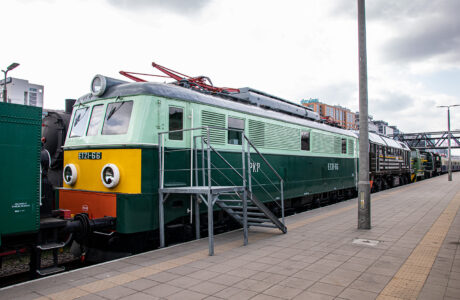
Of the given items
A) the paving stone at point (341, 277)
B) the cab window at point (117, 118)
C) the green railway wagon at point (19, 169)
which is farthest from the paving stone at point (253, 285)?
the cab window at point (117, 118)

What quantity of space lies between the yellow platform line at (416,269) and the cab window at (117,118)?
5317 mm

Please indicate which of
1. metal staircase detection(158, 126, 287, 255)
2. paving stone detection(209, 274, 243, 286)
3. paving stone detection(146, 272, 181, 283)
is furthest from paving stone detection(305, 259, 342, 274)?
paving stone detection(146, 272, 181, 283)

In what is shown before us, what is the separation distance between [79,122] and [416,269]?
734 centimetres

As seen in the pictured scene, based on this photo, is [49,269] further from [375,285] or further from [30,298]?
[375,285]

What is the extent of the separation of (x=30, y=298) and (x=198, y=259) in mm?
2705

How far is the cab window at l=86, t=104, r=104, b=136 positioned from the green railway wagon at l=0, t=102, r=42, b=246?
219 centimetres

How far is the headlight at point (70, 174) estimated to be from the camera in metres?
7.51

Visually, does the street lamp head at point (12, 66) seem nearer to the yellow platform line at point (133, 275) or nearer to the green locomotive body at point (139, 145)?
the green locomotive body at point (139, 145)

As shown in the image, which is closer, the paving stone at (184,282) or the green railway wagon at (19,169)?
the green railway wagon at (19,169)

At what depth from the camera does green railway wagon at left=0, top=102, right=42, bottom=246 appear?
16.0 feet

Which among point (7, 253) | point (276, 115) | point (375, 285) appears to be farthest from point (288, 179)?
point (7, 253)

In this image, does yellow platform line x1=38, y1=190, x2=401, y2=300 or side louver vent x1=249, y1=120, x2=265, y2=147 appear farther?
side louver vent x1=249, y1=120, x2=265, y2=147

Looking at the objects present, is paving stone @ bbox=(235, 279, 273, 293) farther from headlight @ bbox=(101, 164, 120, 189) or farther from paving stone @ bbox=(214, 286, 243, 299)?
headlight @ bbox=(101, 164, 120, 189)

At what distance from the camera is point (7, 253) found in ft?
16.5
